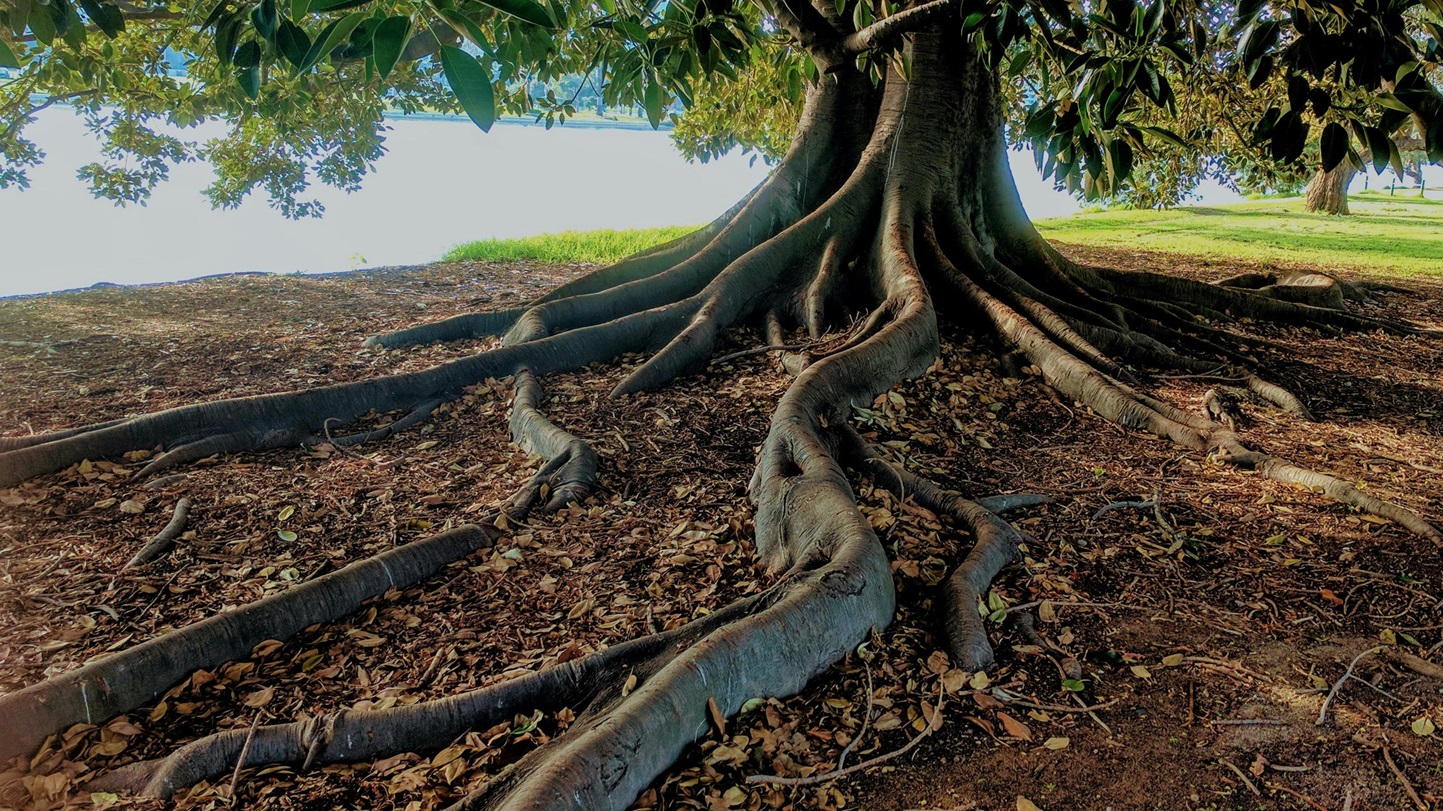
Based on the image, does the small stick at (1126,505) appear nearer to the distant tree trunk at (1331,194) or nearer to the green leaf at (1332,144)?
the green leaf at (1332,144)

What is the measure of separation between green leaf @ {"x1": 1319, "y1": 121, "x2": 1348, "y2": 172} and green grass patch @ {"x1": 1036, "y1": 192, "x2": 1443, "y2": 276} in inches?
466

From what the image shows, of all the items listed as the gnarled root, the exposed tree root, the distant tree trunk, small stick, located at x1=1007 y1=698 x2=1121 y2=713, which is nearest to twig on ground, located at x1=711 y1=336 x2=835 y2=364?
the exposed tree root

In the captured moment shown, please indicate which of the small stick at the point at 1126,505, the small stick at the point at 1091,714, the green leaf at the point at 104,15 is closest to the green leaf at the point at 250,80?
the green leaf at the point at 104,15

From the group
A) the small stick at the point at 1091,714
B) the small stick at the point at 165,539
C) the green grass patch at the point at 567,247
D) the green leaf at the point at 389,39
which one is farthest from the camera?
the green grass patch at the point at 567,247

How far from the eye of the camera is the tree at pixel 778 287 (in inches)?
97.4

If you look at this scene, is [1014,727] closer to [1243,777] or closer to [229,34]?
[1243,777]

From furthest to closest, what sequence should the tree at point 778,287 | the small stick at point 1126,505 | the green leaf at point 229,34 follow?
1. the small stick at point 1126,505
2. the tree at point 778,287
3. the green leaf at point 229,34

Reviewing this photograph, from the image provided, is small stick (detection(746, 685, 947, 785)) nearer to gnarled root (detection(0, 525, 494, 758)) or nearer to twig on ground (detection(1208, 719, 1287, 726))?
twig on ground (detection(1208, 719, 1287, 726))

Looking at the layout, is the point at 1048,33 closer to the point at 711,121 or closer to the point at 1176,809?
the point at 1176,809

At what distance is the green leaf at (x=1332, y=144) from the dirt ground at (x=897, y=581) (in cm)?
173

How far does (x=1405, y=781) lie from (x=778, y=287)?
202 inches

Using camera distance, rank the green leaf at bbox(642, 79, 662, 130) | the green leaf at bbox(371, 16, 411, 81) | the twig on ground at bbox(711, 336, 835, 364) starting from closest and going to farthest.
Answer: the green leaf at bbox(371, 16, 411, 81) < the green leaf at bbox(642, 79, 662, 130) < the twig on ground at bbox(711, 336, 835, 364)

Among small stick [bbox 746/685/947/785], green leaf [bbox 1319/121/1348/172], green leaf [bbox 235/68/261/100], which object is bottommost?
small stick [bbox 746/685/947/785]

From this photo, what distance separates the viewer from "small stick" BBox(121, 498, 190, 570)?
4031mm
